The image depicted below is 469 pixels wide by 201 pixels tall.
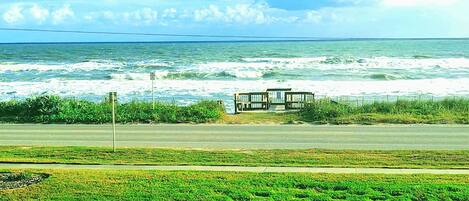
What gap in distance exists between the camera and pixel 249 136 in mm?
22969

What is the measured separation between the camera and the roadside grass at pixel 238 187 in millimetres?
12289

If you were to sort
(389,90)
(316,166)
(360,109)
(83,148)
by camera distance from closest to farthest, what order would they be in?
(316,166)
(83,148)
(360,109)
(389,90)

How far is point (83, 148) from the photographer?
62.4 feet

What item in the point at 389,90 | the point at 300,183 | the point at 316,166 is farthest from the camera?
the point at 389,90

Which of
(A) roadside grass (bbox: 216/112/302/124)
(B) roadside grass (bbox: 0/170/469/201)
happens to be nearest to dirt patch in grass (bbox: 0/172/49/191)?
(B) roadside grass (bbox: 0/170/469/201)

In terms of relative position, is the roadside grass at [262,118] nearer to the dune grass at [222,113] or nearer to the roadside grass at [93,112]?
the dune grass at [222,113]

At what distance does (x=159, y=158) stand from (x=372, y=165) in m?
5.48

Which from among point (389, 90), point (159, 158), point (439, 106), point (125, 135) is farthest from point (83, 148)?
point (389, 90)

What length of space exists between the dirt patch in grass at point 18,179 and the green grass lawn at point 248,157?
2.25 meters

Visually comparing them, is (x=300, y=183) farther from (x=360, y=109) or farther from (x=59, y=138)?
(x=360, y=109)

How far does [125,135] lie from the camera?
23.6 m

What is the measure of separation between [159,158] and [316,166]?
13.7 ft

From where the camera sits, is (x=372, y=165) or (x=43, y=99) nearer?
(x=372, y=165)

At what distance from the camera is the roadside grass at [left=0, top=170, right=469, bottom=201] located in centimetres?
1229
